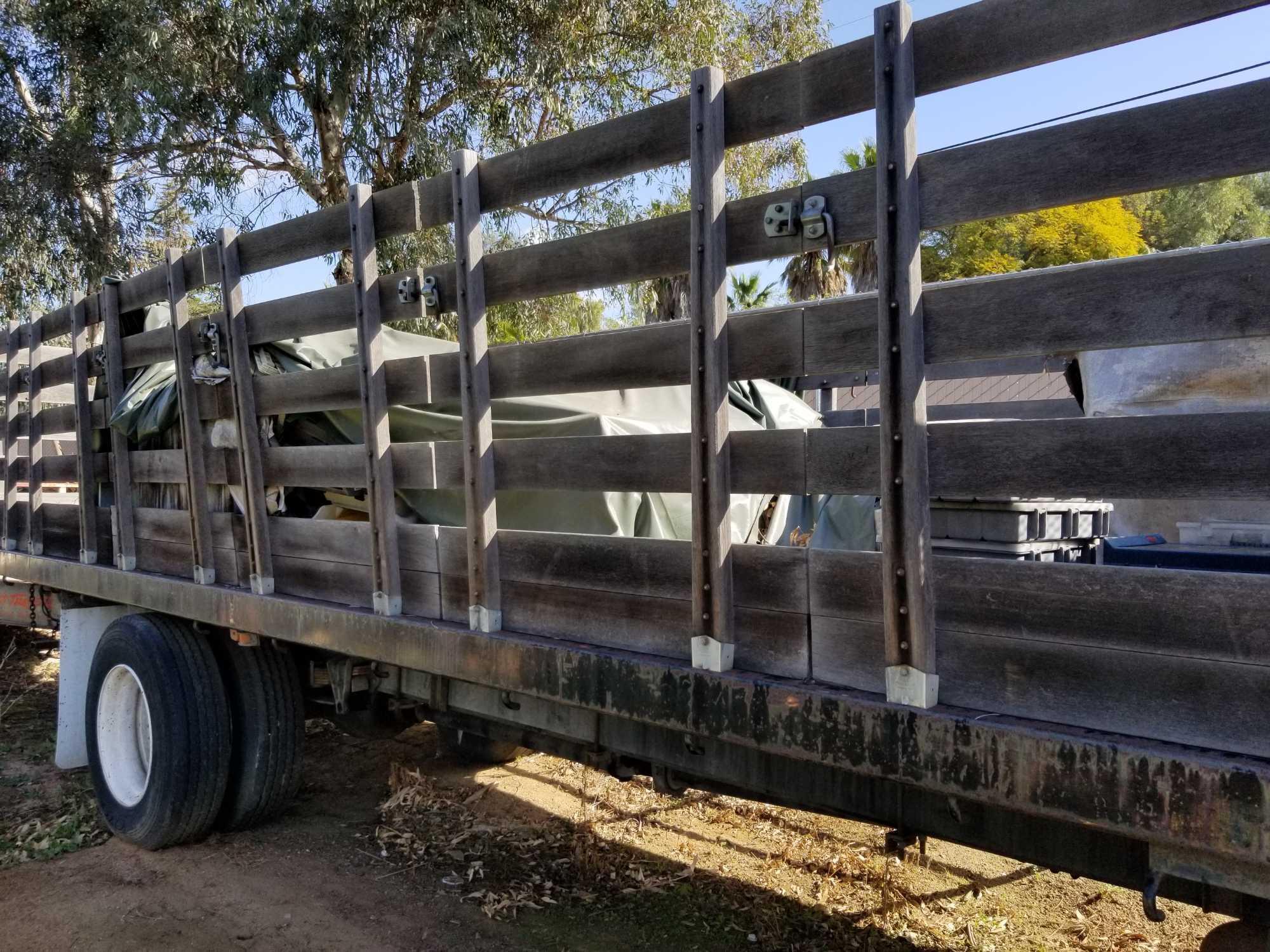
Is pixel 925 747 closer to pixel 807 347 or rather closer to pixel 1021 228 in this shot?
pixel 807 347

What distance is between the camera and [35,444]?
18.7ft

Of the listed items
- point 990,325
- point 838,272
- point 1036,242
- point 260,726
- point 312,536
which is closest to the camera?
point 990,325

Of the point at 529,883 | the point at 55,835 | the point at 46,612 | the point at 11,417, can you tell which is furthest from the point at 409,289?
the point at 46,612

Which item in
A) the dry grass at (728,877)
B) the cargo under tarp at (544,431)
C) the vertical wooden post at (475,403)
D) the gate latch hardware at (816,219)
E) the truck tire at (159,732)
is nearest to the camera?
the gate latch hardware at (816,219)

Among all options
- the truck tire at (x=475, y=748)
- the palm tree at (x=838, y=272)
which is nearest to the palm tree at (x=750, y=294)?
the palm tree at (x=838, y=272)

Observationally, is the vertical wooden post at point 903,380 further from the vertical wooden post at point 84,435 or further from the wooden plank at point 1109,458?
the vertical wooden post at point 84,435

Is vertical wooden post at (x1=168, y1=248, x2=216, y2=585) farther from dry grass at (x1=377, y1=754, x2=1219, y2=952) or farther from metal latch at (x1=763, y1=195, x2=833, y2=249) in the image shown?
metal latch at (x1=763, y1=195, x2=833, y2=249)

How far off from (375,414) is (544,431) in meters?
0.78

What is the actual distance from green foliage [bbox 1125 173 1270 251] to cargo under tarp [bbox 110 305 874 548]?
3079 cm

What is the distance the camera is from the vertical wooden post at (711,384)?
243 centimetres

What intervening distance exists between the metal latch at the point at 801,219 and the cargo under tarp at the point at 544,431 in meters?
0.96

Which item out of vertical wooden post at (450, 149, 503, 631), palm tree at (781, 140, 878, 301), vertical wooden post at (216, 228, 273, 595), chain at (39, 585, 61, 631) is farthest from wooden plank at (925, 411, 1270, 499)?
palm tree at (781, 140, 878, 301)

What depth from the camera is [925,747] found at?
209 centimetres

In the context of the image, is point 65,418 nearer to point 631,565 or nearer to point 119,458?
point 119,458
